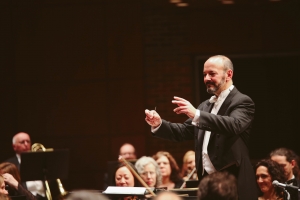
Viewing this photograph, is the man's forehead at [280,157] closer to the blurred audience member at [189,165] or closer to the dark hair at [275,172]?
the dark hair at [275,172]

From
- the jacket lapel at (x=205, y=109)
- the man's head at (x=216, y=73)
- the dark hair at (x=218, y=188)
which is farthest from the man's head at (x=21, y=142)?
the dark hair at (x=218, y=188)

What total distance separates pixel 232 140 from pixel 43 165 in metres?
2.89

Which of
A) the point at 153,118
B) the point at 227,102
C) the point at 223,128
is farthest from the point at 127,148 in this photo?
the point at 223,128

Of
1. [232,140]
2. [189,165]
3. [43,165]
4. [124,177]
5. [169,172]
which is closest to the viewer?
[232,140]

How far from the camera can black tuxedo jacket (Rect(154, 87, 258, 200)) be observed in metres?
3.24

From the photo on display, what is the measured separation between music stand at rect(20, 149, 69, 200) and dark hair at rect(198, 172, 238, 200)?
3645 mm

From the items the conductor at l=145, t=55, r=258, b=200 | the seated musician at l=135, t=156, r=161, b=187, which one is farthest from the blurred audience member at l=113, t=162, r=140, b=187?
the conductor at l=145, t=55, r=258, b=200

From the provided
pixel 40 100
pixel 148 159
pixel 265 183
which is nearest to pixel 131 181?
pixel 148 159

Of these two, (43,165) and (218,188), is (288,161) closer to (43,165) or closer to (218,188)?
(43,165)

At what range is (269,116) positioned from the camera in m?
7.44

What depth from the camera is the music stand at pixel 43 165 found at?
18.5 feet

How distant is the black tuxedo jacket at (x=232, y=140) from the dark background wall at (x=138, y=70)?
3.89 m

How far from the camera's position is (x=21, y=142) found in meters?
7.06

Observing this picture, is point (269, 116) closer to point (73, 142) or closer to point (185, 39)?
point (185, 39)
